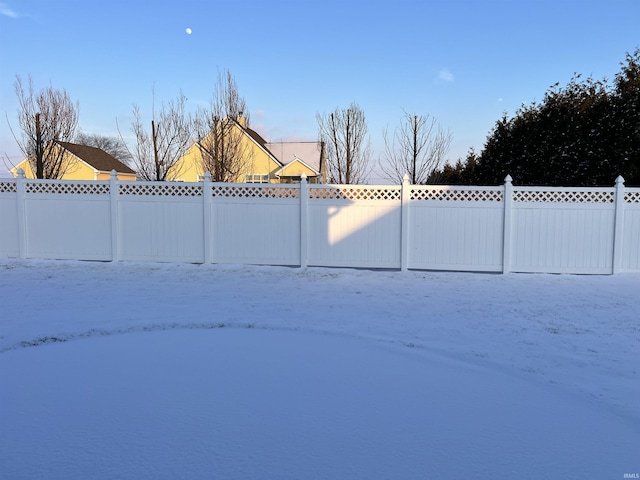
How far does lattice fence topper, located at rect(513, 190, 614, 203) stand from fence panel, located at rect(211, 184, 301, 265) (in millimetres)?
4204

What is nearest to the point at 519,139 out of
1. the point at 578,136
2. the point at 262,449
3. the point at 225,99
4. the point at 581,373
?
the point at 578,136

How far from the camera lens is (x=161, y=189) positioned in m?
9.38

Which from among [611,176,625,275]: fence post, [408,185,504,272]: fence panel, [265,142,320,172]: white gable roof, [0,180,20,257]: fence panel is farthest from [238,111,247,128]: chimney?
[611,176,625,275]: fence post

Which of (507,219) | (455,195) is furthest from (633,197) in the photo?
(455,195)

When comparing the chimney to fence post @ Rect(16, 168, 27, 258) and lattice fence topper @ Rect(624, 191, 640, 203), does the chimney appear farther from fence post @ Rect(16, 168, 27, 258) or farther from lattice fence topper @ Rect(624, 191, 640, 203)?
lattice fence topper @ Rect(624, 191, 640, 203)

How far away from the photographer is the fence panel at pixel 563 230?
8516 mm

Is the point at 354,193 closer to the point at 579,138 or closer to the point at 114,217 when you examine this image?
the point at 114,217

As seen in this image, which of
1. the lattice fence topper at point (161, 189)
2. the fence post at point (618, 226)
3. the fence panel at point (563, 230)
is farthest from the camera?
the lattice fence topper at point (161, 189)

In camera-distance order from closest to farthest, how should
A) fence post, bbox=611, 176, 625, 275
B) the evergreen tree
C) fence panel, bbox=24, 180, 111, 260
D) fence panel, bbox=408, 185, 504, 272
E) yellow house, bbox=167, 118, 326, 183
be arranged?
fence post, bbox=611, 176, 625, 275 < fence panel, bbox=408, 185, 504, 272 < fence panel, bbox=24, 180, 111, 260 < the evergreen tree < yellow house, bbox=167, 118, 326, 183

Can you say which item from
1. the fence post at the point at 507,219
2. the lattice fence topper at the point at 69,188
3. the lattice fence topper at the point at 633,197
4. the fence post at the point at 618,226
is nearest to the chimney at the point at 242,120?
the lattice fence topper at the point at 69,188

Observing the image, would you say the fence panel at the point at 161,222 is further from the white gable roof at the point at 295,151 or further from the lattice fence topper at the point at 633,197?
the white gable roof at the point at 295,151

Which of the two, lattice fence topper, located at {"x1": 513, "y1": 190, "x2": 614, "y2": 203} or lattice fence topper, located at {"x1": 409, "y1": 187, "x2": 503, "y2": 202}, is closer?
lattice fence topper, located at {"x1": 513, "y1": 190, "x2": 614, "y2": 203}

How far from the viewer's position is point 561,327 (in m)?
5.25

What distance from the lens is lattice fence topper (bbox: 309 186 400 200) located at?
8906 millimetres
